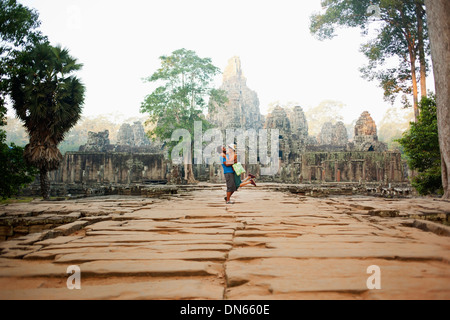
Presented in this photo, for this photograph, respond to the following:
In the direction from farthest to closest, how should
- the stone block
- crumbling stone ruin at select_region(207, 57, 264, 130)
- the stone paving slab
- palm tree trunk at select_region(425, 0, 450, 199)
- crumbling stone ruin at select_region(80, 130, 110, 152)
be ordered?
1. crumbling stone ruin at select_region(207, 57, 264, 130)
2. crumbling stone ruin at select_region(80, 130, 110, 152)
3. palm tree trunk at select_region(425, 0, 450, 199)
4. the stone block
5. the stone paving slab

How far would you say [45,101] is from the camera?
12984mm

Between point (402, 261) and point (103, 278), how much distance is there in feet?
7.74

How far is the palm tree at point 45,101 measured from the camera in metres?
12.6

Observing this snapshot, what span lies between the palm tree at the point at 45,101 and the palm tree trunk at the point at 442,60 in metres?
13.6

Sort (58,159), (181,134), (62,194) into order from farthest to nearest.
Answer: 1. (181,134)
2. (62,194)
3. (58,159)

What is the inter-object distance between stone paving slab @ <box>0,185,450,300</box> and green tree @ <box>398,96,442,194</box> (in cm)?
875

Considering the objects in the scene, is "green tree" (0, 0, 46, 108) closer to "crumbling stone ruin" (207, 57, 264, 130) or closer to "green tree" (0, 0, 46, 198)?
"green tree" (0, 0, 46, 198)

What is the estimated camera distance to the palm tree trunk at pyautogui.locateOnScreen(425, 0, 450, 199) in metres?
8.41

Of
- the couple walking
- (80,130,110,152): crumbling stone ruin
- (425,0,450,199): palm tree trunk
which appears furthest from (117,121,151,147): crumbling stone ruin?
(425,0,450,199): palm tree trunk

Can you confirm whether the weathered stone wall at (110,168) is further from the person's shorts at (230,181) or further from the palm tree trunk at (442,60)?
the palm tree trunk at (442,60)

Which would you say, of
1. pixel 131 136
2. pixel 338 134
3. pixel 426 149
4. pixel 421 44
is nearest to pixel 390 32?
pixel 421 44

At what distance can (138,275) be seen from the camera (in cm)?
221
